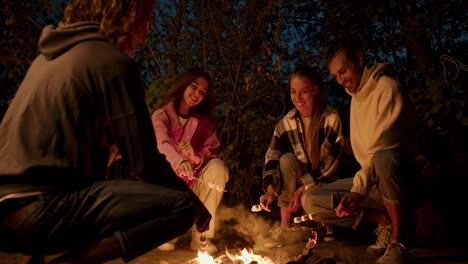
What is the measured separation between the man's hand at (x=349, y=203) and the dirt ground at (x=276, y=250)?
0.36 m

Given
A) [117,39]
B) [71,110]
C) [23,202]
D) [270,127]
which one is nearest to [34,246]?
[23,202]

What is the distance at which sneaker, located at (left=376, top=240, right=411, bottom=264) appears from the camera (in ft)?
11.5

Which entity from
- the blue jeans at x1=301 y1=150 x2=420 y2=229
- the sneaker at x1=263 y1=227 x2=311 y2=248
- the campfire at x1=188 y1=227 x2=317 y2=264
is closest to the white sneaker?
the campfire at x1=188 y1=227 x2=317 y2=264

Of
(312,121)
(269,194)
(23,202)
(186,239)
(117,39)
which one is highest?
(117,39)

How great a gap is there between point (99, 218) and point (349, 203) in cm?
216

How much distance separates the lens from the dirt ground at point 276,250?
3.78 meters

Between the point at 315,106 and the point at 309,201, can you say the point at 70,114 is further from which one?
the point at 315,106

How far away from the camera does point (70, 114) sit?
2.34 metres

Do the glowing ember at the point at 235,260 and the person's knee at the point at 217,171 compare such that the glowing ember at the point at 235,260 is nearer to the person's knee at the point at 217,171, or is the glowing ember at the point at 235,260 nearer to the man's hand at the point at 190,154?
the person's knee at the point at 217,171

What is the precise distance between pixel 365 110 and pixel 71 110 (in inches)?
103

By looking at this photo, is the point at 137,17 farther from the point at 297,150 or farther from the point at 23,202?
the point at 297,150

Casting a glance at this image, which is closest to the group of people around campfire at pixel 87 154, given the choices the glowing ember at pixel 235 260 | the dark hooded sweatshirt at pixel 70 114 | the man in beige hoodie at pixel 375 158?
the dark hooded sweatshirt at pixel 70 114

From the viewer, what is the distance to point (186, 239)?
4.80 m

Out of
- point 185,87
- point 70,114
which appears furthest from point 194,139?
point 70,114
